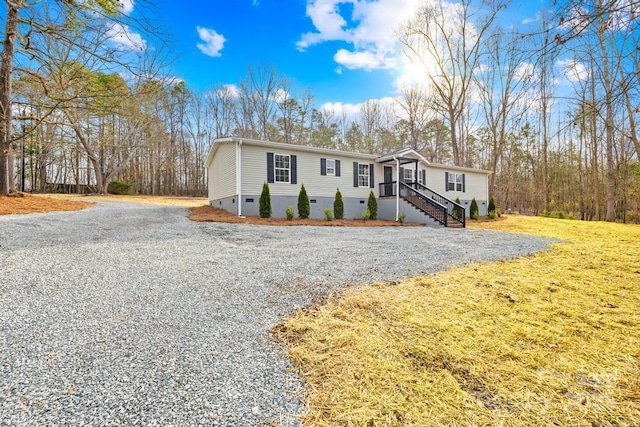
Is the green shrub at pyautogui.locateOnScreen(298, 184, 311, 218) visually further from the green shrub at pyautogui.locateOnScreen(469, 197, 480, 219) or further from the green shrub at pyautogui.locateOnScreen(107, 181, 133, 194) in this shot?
the green shrub at pyautogui.locateOnScreen(107, 181, 133, 194)

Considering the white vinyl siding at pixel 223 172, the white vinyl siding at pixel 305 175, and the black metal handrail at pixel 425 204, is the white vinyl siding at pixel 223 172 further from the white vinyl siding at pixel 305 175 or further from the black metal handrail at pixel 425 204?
the black metal handrail at pixel 425 204

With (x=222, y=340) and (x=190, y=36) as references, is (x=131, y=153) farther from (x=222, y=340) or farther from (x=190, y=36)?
(x=222, y=340)

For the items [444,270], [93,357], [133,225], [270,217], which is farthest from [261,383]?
[270,217]

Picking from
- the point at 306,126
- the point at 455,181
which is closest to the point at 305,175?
the point at 455,181

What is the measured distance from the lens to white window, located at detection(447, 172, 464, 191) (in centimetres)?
1808

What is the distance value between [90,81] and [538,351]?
438 inches

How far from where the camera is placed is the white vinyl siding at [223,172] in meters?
11.9

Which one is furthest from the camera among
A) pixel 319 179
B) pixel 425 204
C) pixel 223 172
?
pixel 425 204

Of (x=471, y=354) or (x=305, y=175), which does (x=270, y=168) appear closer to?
(x=305, y=175)

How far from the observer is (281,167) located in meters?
12.4

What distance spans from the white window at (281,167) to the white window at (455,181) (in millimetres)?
11061

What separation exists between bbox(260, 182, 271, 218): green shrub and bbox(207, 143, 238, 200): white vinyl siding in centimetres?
122

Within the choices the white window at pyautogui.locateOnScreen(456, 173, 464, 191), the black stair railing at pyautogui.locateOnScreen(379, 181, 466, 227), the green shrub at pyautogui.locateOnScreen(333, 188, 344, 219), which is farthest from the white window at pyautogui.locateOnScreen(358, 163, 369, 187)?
the white window at pyautogui.locateOnScreen(456, 173, 464, 191)

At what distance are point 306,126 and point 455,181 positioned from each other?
49.8ft
